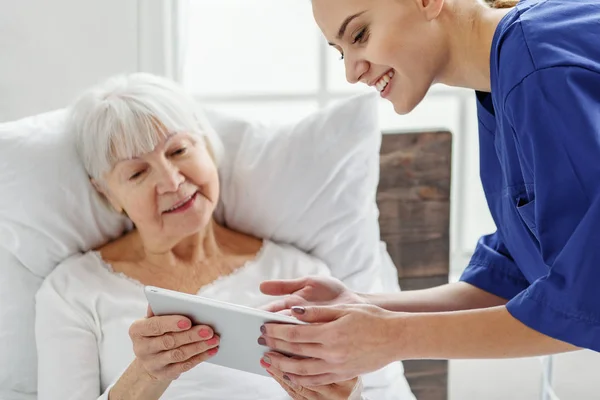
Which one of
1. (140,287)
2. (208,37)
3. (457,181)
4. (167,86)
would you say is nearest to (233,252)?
(140,287)

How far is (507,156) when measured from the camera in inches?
48.6

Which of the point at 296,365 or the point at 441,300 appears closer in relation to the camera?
the point at 296,365

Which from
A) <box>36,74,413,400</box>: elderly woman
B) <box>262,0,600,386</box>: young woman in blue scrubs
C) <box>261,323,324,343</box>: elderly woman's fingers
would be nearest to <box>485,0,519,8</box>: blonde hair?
<box>262,0,600,386</box>: young woman in blue scrubs

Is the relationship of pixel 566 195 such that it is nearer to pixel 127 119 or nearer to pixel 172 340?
pixel 172 340

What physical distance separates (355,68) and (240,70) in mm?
1423

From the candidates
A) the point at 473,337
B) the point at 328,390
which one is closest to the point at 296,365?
the point at 328,390

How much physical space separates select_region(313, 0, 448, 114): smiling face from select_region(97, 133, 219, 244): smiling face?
63 centimetres

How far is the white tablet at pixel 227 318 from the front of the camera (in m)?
1.27

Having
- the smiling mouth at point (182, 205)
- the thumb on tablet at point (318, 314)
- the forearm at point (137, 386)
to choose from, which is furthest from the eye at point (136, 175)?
the thumb on tablet at point (318, 314)

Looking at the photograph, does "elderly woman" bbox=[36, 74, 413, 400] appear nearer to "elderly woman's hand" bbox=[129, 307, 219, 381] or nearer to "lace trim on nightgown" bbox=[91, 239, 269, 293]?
"lace trim on nightgown" bbox=[91, 239, 269, 293]

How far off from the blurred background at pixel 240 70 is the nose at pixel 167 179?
2.16ft

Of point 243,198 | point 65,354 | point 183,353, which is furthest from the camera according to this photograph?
point 243,198

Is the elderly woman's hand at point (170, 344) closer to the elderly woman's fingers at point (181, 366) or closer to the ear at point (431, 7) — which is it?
the elderly woman's fingers at point (181, 366)

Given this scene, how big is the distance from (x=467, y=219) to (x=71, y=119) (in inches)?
60.7
